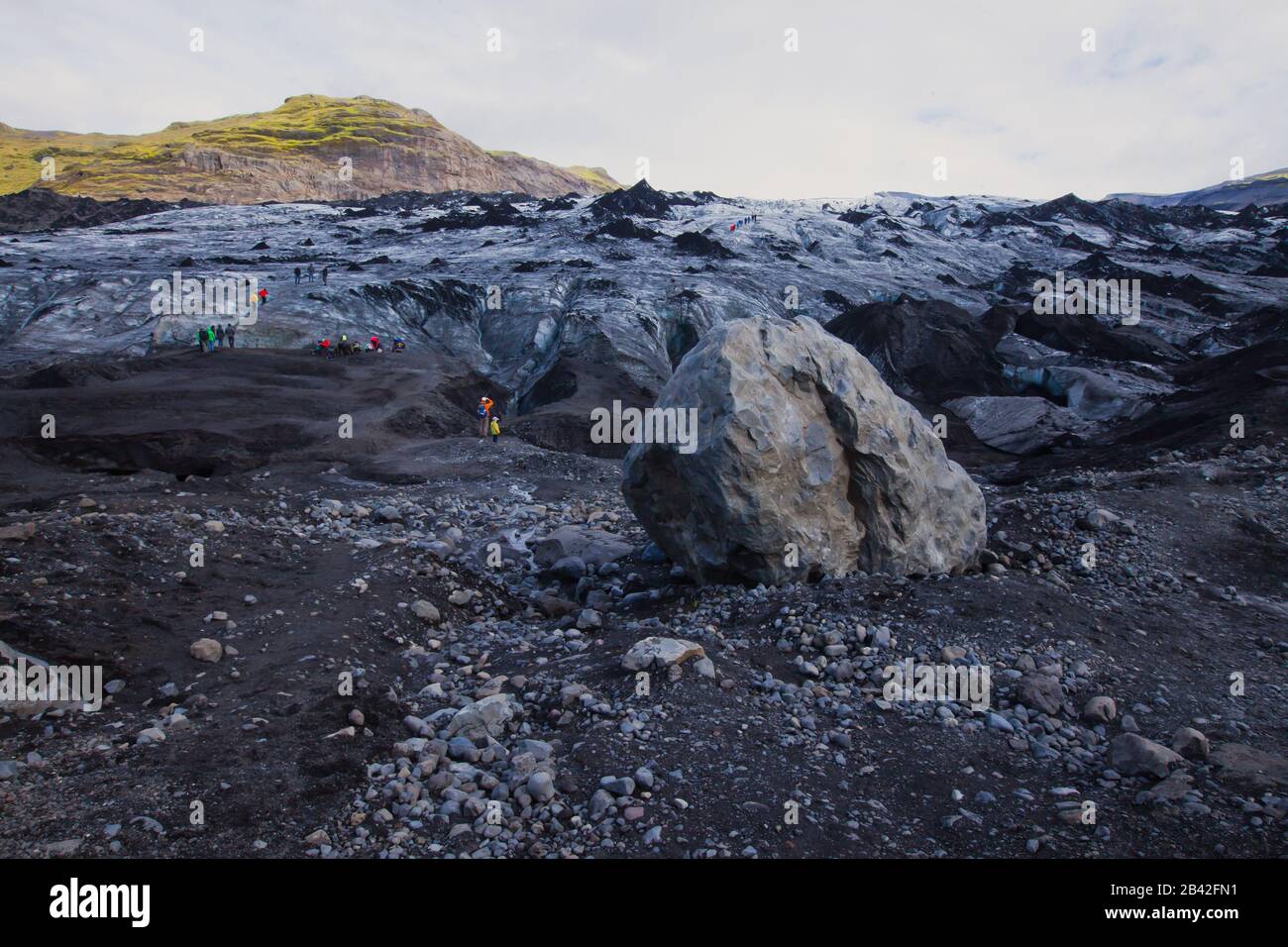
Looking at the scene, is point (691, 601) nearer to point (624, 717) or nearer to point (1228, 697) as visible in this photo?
point (624, 717)

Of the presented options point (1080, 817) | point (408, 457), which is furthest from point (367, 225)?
point (1080, 817)

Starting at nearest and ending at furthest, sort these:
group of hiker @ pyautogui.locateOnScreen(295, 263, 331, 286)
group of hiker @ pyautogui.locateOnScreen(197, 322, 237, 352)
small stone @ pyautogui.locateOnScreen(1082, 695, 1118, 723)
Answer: small stone @ pyautogui.locateOnScreen(1082, 695, 1118, 723)
group of hiker @ pyautogui.locateOnScreen(197, 322, 237, 352)
group of hiker @ pyautogui.locateOnScreen(295, 263, 331, 286)

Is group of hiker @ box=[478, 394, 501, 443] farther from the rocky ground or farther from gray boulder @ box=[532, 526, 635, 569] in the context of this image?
gray boulder @ box=[532, 526, 635, 569]

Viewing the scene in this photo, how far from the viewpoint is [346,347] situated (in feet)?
91.8

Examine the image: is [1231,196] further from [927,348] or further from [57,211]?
[57,211]

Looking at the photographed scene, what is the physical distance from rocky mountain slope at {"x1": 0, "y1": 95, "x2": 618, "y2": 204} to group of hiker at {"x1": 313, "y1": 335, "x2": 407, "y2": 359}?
46667 millimetres

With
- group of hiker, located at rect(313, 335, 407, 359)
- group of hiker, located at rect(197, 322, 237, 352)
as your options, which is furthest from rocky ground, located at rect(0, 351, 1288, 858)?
group of hiker, located at rect(197, 322, 237, 352)

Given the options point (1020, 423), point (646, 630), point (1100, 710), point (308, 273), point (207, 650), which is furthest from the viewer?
point (308, 273)

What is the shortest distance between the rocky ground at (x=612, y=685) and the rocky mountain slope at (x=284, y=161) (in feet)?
231

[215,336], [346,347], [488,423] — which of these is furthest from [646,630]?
[215,336]

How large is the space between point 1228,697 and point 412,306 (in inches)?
1331

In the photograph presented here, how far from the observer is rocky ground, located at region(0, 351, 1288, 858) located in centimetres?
487

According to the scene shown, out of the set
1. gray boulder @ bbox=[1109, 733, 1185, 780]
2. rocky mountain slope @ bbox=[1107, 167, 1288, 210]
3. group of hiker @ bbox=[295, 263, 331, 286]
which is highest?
rocky mountain slope @ bbox=[1107, 167, 1288, 210]

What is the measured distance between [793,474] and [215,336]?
87.0 ft
